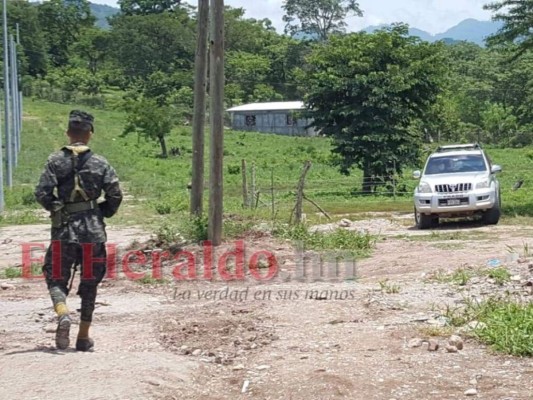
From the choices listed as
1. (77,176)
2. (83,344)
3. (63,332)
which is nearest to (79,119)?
(77,176)

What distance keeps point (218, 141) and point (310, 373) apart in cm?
741

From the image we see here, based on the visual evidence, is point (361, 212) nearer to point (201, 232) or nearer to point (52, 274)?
point (201, 232)

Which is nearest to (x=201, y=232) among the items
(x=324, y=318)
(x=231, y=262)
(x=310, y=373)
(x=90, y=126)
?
(x=231, y=262)

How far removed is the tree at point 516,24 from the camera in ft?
61.8

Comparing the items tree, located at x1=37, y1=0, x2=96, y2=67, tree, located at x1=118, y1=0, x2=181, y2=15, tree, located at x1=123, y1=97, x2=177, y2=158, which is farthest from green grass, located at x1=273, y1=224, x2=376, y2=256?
tree, located at x1=118, y1=0, x2=181, y2=15

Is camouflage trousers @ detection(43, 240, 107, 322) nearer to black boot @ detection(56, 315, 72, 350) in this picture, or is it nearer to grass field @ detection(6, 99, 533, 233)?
black boot @ detection(56, 315, 72, 350)

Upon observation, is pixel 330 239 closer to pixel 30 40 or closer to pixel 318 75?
pixel 318 75

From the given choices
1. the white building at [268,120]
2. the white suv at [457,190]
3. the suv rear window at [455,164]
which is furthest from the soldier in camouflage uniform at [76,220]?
the white building at [268,120]

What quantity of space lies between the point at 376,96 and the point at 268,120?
4161 centimetres

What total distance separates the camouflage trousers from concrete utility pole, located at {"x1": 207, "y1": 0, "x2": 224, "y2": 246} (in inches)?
250

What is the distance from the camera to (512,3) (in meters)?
19.0

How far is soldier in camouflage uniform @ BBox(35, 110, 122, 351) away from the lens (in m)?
6.79

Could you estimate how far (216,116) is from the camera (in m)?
13.1

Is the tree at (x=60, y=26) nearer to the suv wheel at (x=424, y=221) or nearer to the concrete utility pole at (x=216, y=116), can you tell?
the suv wheel at (x=424, y=221)
